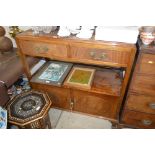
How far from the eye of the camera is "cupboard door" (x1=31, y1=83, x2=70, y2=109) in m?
1.50

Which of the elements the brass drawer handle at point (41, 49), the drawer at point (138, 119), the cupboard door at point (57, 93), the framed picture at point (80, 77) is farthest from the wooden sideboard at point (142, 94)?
the brass drawer handle at point (41, 49)

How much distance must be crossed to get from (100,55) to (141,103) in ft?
1.75

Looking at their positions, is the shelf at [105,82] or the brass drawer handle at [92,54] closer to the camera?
the brass drawer handle at [92,54]

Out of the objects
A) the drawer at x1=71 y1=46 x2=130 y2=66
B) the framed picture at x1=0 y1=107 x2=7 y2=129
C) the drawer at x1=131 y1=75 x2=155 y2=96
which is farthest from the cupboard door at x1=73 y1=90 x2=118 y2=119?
the framed picture at x1=0 y1=107 x2=7 y2=129

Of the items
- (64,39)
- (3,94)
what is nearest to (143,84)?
(64,39)

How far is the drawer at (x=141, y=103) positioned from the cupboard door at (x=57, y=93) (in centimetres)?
60

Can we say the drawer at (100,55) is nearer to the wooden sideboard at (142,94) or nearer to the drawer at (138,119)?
the wooden sideboard at (142,94)

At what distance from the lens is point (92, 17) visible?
16.2 inches

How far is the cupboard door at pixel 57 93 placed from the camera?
1.50 m

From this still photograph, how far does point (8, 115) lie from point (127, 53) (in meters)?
1.06

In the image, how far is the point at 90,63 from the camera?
3.96 ft

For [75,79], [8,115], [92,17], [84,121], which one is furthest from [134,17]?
[84,121]

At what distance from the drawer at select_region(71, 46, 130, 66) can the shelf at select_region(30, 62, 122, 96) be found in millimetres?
303

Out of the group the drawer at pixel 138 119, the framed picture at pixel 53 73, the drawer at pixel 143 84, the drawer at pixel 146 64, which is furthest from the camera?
the framed picture at pixel 53 73
